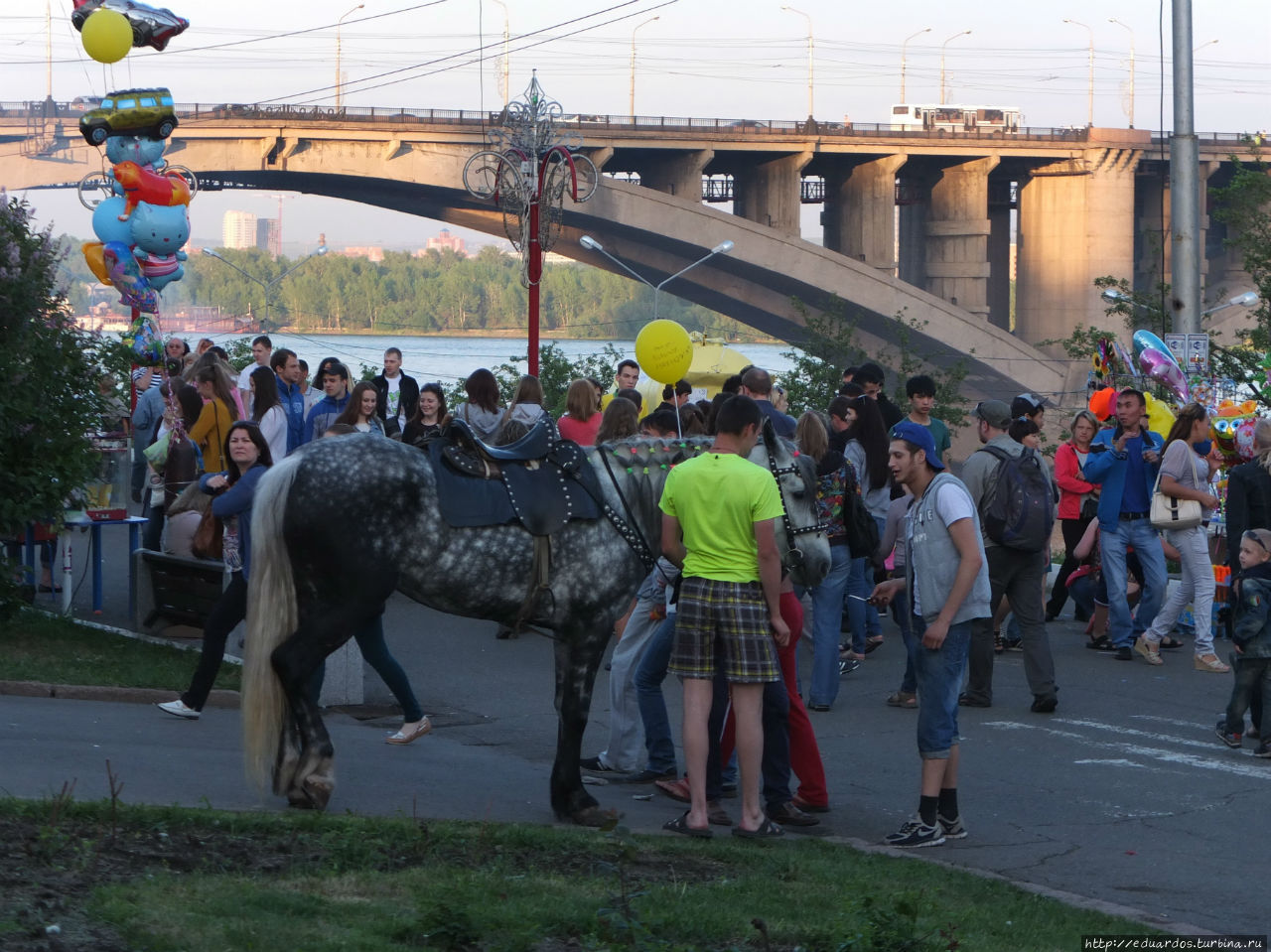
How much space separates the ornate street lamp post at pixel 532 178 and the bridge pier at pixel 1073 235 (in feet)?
158

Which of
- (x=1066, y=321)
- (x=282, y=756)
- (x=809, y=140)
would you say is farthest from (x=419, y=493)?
(x=1066, y=321)

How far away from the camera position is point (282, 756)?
6.95m

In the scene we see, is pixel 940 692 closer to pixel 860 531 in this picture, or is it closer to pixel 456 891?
pixel 860 531

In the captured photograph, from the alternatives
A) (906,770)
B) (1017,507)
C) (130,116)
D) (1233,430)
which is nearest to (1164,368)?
(1233,430)

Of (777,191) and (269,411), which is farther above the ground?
(777,191)

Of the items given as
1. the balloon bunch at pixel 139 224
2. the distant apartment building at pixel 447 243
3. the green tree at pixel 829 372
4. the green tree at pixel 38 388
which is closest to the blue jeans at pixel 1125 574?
the green tree at pixel 38 388

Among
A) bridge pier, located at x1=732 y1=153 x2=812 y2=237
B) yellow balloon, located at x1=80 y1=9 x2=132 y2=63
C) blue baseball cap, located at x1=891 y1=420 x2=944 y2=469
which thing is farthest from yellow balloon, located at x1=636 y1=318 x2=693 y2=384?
bridge pier, located at x1=732 y1=153 x2=812 y2=237

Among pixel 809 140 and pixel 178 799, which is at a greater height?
pixel 809 140

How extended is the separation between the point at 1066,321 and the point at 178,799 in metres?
70.8

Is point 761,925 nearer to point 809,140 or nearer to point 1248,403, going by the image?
point 1248,403

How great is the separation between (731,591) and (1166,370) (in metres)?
11.9

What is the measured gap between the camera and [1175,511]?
38.7 ft

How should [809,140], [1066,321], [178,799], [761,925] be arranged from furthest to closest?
[1066,321], [809,140], [178,799], [761,925]

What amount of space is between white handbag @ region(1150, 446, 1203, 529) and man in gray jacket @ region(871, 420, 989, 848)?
5.19m
